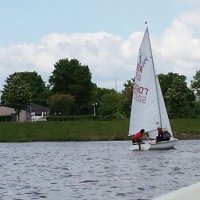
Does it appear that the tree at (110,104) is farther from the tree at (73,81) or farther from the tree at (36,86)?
the tree at (36,86)

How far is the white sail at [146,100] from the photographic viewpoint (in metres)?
54.8

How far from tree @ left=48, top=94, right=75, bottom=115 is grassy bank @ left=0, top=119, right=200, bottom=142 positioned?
56260mm

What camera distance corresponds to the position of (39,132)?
91688 mm

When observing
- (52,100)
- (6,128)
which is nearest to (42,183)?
(6,128)

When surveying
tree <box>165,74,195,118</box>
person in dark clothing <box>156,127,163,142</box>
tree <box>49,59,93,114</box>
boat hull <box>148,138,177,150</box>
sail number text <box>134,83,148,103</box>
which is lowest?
boat hull <box>148,138,177,150</box>

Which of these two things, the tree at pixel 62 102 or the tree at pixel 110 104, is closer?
the tree at pixel 62 102

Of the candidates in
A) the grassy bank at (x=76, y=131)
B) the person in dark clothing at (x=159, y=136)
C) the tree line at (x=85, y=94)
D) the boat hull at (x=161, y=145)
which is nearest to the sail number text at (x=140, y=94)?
the person in dark clothing at (x=159, y=136)

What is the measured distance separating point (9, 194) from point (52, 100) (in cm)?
13749

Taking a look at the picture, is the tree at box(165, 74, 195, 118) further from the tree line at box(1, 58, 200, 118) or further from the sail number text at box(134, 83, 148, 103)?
the sail number text at box(134, 83, 148, 103)

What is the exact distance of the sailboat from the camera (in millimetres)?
54750

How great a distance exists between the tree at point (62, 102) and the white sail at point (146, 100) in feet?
328

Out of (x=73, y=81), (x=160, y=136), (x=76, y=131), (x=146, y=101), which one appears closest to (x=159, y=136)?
(x=160, y=136)

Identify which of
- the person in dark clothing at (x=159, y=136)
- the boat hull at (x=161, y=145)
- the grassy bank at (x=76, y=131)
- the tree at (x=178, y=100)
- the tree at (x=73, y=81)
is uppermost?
the tree at (x=73, y=81)

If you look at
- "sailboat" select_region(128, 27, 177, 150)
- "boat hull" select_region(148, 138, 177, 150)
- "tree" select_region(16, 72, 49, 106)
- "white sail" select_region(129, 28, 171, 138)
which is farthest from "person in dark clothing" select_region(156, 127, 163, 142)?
"tree" select_region(16, 72, 49, 106)
